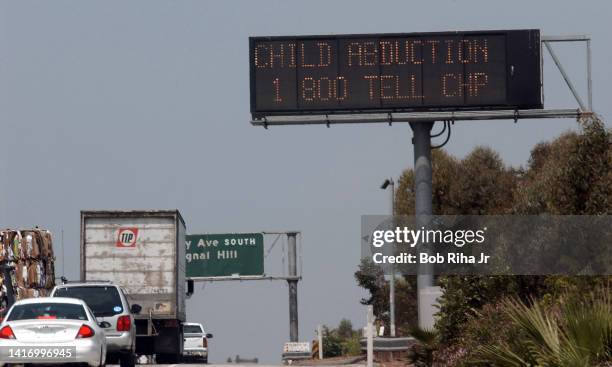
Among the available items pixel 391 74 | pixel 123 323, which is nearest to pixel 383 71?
pixel 391 74

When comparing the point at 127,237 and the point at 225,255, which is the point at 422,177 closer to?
the point at 127,237

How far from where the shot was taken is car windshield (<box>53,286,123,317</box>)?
28703 millimetres

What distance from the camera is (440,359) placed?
26.2m

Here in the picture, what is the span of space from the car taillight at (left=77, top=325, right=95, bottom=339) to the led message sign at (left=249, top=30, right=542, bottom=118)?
12636mm

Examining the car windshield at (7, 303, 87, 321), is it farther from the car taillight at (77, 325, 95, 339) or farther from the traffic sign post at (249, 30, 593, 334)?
the traffic sign post at (249, 30, 593, 334)

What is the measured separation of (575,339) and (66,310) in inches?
472

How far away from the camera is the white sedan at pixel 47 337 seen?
2381 centimetres

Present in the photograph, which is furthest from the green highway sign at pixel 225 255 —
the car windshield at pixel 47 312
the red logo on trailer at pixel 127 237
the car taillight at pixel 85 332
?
the car taillight at pixel 85 332

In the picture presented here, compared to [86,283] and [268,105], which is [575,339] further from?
[268,105]

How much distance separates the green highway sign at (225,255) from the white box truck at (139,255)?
30.8 meters

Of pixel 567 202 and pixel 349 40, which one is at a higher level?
pixel 349 40

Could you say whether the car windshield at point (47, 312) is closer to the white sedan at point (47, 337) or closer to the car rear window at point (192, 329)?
the white sedan at point (47, 337)

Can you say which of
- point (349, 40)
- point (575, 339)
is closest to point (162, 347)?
point (349, 40)

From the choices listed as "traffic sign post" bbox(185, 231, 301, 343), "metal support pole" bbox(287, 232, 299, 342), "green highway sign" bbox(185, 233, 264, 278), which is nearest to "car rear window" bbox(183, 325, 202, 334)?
"metal support pole" bbox(287, 232, 299, 342)
